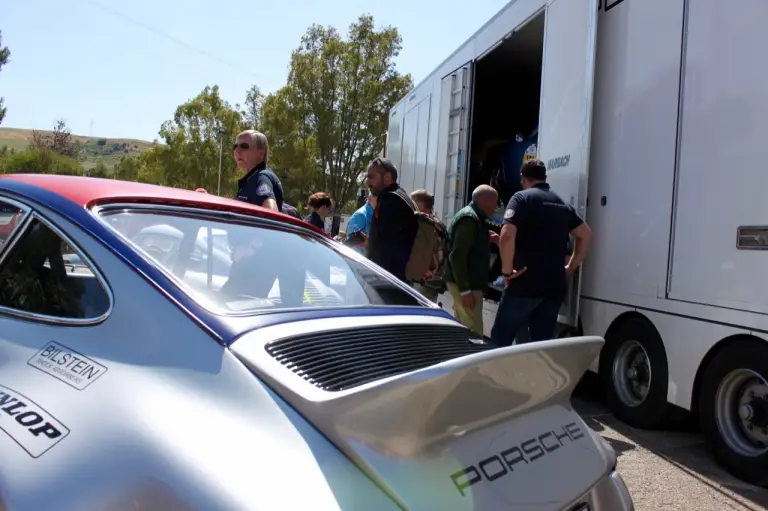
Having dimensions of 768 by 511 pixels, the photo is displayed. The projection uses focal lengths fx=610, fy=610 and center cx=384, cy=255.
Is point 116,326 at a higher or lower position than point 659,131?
lower

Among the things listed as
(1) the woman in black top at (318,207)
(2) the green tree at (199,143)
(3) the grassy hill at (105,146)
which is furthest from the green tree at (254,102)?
(3) the grassy hill at (105,146)

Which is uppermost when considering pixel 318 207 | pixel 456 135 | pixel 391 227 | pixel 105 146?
pixel 105 146

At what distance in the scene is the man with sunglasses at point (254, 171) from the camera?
14.1 ft

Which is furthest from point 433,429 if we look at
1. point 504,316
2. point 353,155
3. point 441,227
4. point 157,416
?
point 353,155

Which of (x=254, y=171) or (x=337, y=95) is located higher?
(x=337, y=95)

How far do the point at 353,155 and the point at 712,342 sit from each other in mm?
26602

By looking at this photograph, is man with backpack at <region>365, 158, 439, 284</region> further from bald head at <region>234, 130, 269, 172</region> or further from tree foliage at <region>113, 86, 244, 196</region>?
tree foliage at <region>113, 86, 244, 196</region>

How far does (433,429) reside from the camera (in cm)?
143

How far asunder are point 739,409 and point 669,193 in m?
1.42

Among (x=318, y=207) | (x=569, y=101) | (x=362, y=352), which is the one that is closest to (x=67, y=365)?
(x=362, y=352)

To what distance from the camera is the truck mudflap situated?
4.37 feet

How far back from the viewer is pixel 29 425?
1.51 metres

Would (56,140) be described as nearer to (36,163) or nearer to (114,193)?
(36,163)

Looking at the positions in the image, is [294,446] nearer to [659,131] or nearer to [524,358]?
[524,358]
